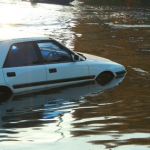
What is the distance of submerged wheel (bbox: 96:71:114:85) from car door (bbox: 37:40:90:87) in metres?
0.71

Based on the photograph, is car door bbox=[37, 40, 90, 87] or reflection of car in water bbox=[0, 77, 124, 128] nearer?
reflection of car in water bbox=[0, 77, 124, 128]

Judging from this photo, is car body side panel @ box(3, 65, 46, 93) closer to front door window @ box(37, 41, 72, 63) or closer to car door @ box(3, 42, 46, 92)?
car door @ box(3, 42, 46, 92)

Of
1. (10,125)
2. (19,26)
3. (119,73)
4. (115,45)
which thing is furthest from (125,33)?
(10,125)

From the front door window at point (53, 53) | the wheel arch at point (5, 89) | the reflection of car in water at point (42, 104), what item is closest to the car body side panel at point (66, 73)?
the front door window at point (53, 53)

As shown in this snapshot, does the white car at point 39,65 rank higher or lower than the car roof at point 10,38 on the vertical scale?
lower

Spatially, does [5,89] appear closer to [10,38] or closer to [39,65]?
[39,65]

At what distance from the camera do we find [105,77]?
10812mm

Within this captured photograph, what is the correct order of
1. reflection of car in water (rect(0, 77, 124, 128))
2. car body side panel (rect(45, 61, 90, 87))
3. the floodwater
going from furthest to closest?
car body side panel (rect(45, 61, 90, 87))
reflection of car in water (rect(0, 77, 124, 128))
the floodwater

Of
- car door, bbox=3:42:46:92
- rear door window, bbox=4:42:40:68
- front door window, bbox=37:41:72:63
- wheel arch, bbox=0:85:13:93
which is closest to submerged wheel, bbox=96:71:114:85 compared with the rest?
front door window, bbox=37:41:72:63

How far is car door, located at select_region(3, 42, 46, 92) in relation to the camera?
Result: 856 centimetres

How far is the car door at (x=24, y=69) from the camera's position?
8562 millimetres

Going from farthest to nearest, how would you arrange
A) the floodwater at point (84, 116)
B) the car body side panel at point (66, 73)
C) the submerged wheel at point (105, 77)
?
the submerged wheel at point (105, 77)
the car body side panel at point (66, 73)
the floodwater at point (84, 116)

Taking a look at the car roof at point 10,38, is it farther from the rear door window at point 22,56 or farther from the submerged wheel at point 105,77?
the submerged wheel at point 105,77

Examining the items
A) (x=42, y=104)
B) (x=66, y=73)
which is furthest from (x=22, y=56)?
(x=66, y=73)
